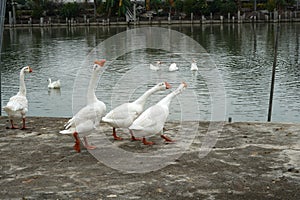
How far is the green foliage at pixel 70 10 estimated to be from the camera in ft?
260

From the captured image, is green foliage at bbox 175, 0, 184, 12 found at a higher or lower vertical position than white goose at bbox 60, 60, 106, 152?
higher

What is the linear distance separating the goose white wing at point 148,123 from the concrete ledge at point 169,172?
12.5 inches

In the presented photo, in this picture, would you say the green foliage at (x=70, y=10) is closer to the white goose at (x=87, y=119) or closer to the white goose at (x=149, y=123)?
the white goose at (x=87, y=119)

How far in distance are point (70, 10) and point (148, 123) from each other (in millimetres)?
74412

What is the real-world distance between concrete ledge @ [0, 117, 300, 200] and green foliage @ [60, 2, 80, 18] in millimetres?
72910

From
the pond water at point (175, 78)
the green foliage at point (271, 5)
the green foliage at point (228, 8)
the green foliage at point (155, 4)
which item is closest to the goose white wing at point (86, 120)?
the pond water at point (175, 78)

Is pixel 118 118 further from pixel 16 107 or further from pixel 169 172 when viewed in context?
pixel 16 107

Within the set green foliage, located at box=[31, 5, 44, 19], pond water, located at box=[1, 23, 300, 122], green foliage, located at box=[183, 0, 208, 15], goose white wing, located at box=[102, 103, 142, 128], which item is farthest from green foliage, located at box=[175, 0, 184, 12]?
goose white wing, located at box=[102, 103, 142, 128]

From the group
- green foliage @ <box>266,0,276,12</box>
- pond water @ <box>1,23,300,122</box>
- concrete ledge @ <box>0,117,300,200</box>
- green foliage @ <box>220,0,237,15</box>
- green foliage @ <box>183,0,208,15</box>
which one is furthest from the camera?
green foliage @ <box>183,0,208,15</box>

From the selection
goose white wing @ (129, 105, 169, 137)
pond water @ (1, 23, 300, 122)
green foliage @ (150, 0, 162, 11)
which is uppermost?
green foliage @ (150, 0, 162, 11)

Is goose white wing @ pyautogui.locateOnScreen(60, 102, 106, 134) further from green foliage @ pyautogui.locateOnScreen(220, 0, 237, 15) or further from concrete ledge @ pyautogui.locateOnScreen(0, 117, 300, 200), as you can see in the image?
green foliage @ pyautogui.locateOnScreen(220, 0, 237, 15)

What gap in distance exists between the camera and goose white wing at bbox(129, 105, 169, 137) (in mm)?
7578

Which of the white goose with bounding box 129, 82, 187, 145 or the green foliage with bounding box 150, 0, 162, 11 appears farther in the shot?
the green foliage with bounding box 150, 0, 162, 11

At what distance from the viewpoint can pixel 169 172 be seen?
21.6ft
